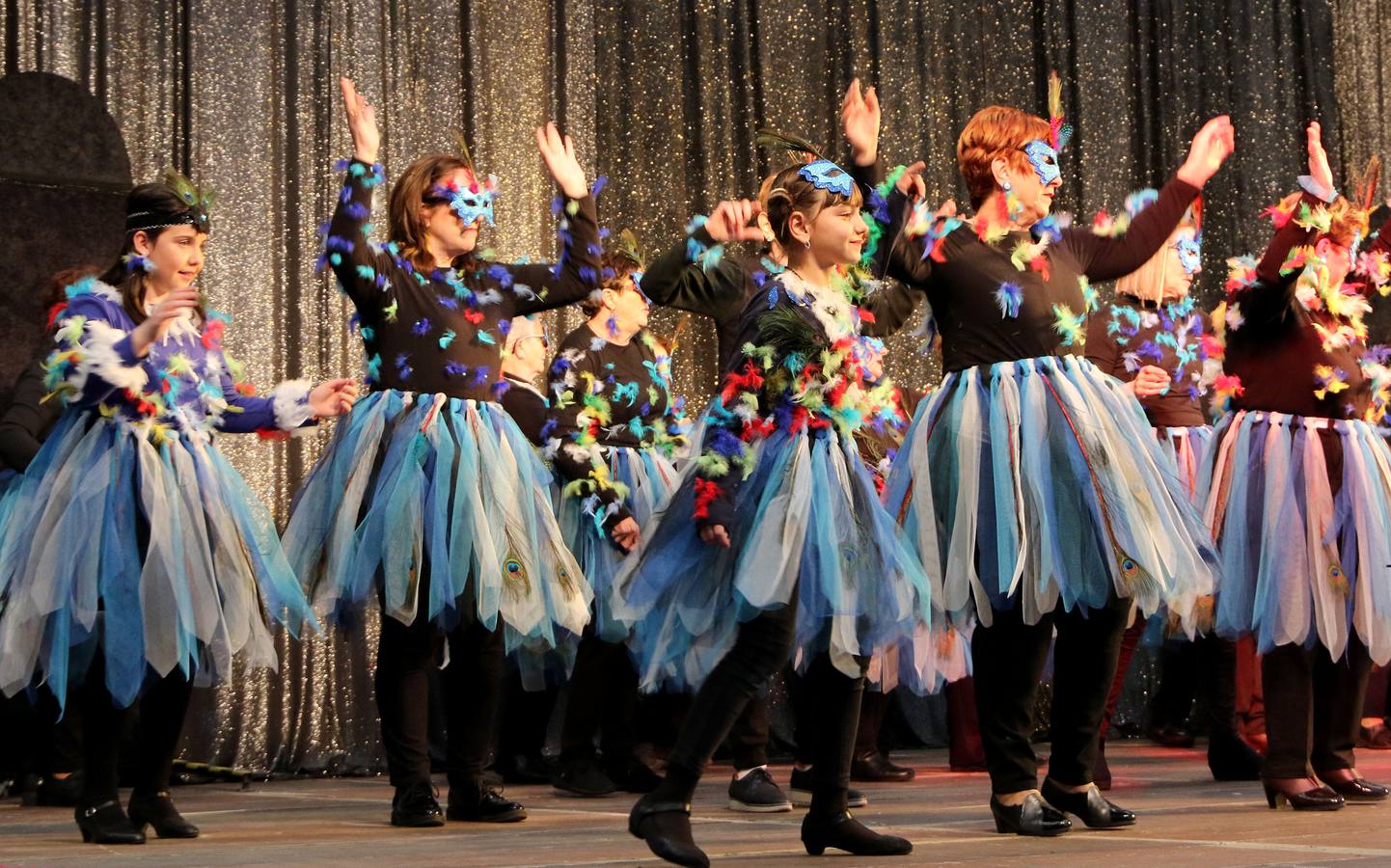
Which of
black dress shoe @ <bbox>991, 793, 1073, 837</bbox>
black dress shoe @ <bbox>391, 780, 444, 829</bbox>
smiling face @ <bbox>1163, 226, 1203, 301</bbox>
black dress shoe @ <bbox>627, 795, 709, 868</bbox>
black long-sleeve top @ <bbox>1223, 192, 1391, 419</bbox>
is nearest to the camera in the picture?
black dress shoe @ <bbox>627, 795, 709, 868</bbox>

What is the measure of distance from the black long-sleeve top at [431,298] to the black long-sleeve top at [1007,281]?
0.73 meters

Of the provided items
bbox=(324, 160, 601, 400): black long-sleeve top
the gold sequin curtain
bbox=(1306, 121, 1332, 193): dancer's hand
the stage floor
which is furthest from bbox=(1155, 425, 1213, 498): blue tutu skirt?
bbox=(324, 160, 601, 400): black long-sleeve top

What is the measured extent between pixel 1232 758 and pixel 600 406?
1851 millimetres

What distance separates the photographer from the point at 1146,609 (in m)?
2.81

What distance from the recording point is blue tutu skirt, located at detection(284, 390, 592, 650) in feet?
10.5

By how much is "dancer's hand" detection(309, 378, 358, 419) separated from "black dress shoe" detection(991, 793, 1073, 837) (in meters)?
1.47

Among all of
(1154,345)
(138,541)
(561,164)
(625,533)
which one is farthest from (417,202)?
(1154,345)

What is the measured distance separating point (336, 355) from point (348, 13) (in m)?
1.03

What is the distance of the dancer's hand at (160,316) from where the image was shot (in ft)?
9.70

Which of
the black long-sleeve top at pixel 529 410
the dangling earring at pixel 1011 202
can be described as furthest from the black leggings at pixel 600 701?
the dangling earring at pixel 1011 202

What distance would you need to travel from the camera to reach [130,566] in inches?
122

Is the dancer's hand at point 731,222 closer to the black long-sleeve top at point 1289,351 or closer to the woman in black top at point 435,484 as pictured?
the woman in black top at point 435,484

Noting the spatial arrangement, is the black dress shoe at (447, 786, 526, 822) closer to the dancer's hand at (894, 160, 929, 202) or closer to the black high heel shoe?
the dancer's hand at (894, 160, 929, 202)

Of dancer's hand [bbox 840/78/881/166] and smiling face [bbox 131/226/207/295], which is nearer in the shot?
dancer's hand [bbox 840/78/881/166]
